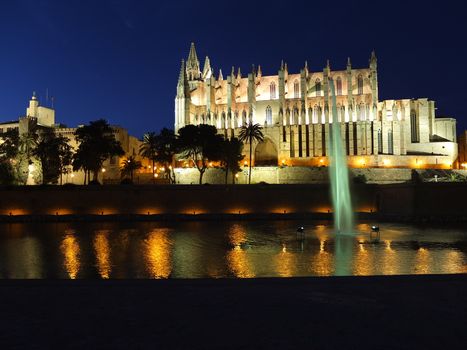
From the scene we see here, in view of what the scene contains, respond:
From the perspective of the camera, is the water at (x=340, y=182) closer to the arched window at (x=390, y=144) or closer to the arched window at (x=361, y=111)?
the arched window at (x=390, y=144)

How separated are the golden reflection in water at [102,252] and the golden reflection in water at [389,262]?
6.75m

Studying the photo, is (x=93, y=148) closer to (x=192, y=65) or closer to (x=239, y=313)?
(x=239, y=313)

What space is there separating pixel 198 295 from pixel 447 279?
401 centimetres

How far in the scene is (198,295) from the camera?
6.62 m

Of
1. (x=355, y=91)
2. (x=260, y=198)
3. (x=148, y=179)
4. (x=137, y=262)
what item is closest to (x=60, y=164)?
(x=148, y=179)

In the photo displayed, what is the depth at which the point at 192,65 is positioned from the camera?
80.3 meters

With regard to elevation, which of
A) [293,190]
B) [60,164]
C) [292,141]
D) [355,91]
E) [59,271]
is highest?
[355,91]

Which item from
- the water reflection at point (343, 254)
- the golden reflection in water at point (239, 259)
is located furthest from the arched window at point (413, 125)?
the golden reflection in water at point (239, 259)

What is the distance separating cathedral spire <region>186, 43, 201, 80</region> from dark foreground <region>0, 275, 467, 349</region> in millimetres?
73897

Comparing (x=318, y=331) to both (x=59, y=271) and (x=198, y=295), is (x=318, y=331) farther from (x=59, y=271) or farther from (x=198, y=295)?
(x=59, y=271)

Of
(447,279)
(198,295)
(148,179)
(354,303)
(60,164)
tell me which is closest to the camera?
(354,303)

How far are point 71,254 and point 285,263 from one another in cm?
721

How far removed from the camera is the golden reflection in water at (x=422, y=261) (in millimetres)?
11239

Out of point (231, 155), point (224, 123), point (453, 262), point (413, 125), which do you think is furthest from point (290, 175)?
point (453, 262)
